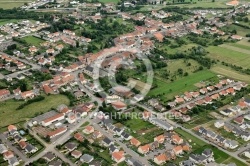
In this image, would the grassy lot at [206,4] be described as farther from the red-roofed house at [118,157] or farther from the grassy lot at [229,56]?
the red-roofed house at [118,157]

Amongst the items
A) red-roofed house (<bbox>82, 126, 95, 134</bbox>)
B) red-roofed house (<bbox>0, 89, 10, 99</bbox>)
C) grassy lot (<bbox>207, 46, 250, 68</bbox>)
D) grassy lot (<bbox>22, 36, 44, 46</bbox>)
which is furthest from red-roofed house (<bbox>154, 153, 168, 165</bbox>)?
grassy lot (<bbox>22, 36, 44, 46</bbox>)

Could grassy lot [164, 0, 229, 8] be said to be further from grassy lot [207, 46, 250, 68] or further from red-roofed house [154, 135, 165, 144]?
red-roofed house [154, 135, 165, 144]

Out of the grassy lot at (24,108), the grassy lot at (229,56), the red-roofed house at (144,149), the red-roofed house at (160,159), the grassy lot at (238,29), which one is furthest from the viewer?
the grassy lot at (238,29)

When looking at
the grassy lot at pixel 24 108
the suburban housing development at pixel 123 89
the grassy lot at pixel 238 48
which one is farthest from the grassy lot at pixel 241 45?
the grassy lot at pixel 24 108

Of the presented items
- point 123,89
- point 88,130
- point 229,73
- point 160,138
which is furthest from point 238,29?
point 88,130

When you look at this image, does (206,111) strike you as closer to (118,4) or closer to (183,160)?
(183,160)

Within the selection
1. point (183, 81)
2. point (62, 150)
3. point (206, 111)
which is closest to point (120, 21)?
point (183, 81)

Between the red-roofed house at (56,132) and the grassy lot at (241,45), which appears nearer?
the red-roofed house at (56,132)
